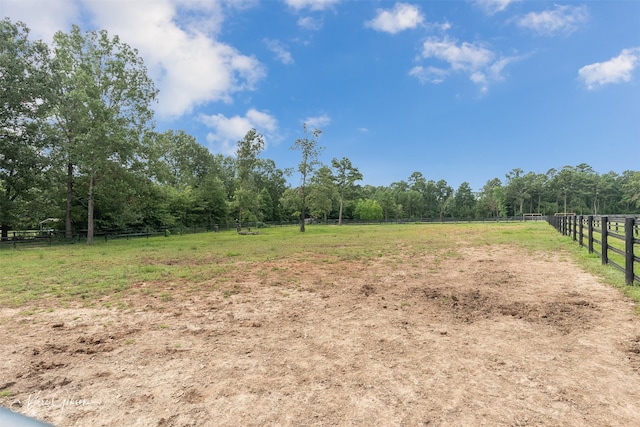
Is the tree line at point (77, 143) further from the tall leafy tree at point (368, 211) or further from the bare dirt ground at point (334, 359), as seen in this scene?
the tall leafy tree at point (368, 211)

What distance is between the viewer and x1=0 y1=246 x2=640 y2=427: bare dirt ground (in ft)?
8.16

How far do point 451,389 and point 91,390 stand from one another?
3181 millimetres

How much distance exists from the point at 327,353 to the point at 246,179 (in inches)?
1373

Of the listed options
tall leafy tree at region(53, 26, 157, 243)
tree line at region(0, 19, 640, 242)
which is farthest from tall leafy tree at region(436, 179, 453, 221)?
tall leafy tree at region(53, 26, 157, 243)

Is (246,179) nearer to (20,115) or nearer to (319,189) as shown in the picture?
(319,189)

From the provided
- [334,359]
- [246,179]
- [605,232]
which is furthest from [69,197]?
[605,232]

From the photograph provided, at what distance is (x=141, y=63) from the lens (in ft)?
79.4

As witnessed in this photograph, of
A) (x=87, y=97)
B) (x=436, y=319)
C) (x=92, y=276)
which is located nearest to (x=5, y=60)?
(x=87, y=97)

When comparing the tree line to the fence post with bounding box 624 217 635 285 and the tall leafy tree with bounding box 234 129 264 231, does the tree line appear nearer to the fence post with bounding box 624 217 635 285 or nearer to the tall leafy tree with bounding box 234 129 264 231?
the tall leafy tree with bounding box 234 129 264 231

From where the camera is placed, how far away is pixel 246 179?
36875 mm

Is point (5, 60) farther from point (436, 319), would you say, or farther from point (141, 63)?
point (436, 319)

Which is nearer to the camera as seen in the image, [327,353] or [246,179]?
[327,353]

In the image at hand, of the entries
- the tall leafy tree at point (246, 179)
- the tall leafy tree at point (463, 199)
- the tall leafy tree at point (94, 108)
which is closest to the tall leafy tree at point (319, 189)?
the tall leafy tree at point (246, 179)

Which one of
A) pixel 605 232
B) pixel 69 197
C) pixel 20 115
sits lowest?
pixel 605 232
